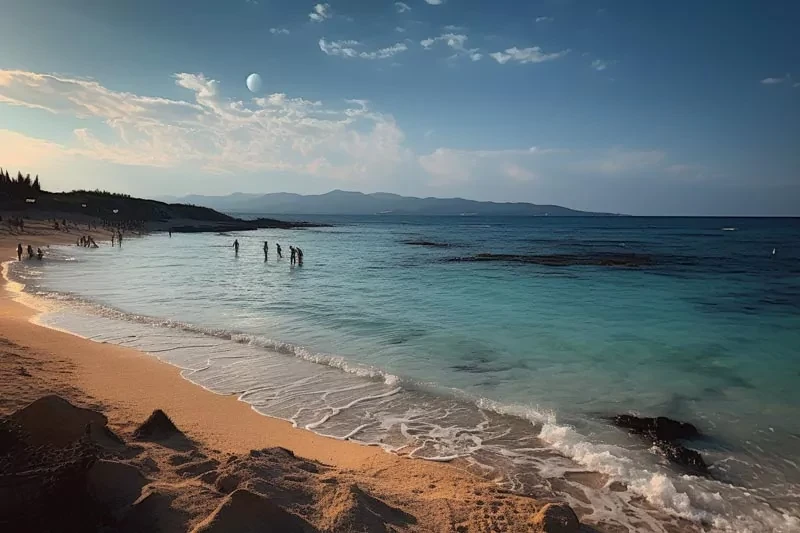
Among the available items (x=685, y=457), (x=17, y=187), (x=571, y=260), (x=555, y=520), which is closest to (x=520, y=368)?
(x=685, y=457)

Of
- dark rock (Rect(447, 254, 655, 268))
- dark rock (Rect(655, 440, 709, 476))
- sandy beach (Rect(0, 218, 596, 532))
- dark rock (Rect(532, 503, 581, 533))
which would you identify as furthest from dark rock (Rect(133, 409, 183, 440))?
dark rock (Rect(447, 254, 655, 268))

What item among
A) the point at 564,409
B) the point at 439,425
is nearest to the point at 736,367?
the point at 564,409

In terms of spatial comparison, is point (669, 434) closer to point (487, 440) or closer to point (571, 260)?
point (487, 440)

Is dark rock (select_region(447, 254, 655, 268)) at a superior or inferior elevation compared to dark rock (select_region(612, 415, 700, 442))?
superior

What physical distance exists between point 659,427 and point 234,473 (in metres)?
6.64

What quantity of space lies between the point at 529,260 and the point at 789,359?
26.5m

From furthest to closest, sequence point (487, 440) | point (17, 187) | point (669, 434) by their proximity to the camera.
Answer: point (17, 187), point (669, 434), point (487, 440)

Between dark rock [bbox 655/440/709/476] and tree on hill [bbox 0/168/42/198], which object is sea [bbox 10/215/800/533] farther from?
tree on hill [bbox 0/168/42/198]

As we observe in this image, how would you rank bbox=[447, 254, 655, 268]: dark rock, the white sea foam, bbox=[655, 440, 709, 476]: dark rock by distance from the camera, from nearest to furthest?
the white sea foam → bbox=[655, 440, 709, 476]: dark rock → bbox=[447, 254, 655, 268]: dark rock

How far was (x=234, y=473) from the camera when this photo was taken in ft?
14.1

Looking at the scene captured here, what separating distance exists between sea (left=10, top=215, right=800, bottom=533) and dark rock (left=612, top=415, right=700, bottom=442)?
0.23m

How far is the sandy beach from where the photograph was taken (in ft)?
12.0

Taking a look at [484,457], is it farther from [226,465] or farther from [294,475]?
[226,465]

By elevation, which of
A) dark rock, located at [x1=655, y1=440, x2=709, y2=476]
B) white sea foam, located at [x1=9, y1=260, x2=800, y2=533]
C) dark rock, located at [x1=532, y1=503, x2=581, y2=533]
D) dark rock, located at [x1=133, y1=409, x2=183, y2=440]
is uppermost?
dark rock, located at [x1=133, y1=409, x2=183, y2=440]
